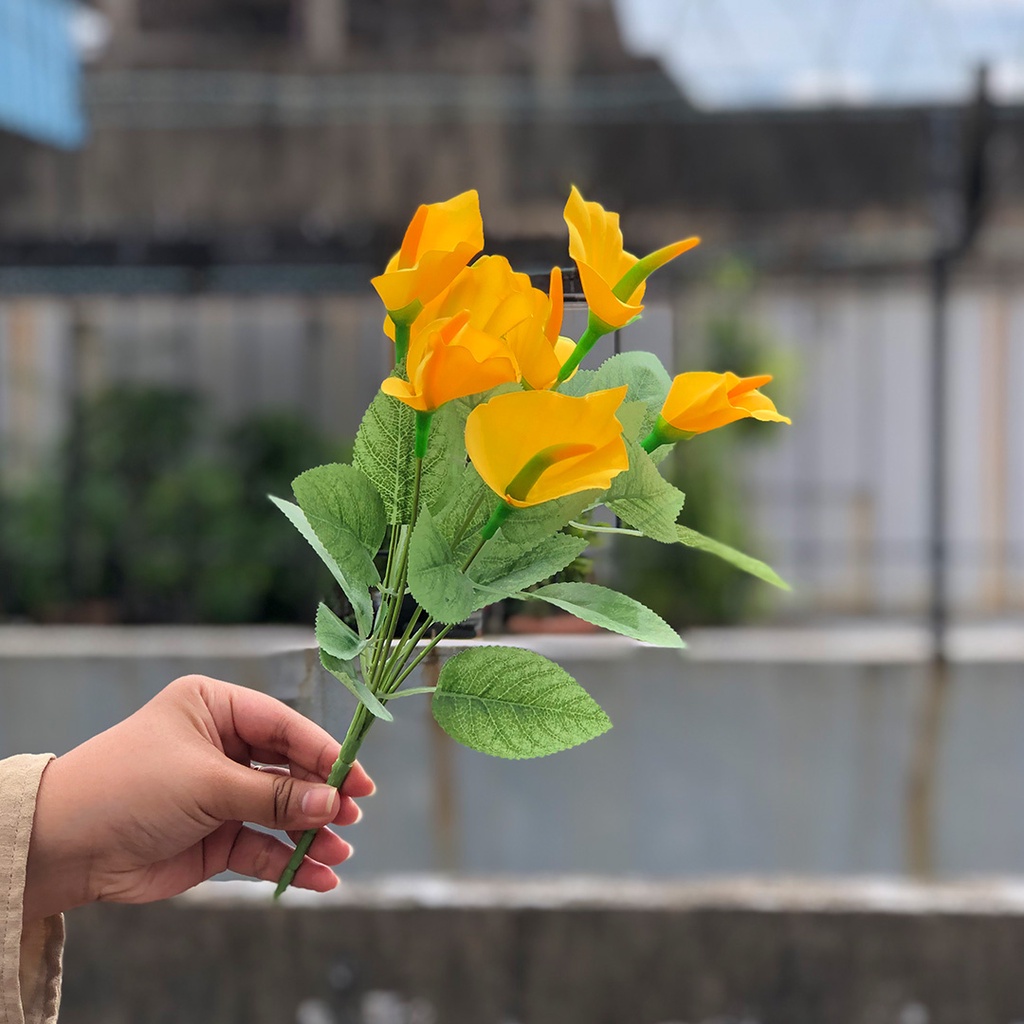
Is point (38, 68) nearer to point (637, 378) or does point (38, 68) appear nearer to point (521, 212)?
point (521, 212)

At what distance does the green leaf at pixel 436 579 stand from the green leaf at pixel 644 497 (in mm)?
55

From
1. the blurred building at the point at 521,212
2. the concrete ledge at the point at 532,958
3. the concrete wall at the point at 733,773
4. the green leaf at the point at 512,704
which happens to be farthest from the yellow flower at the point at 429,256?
the blurred building at the point at 521,212

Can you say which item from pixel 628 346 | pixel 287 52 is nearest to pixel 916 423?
pixel 287 52

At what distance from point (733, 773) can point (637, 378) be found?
1.89 meters

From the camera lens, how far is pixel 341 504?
30 centimetres

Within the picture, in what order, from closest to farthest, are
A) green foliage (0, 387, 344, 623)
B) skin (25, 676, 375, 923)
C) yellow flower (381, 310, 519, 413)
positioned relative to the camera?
yellow flower (381, 310, 519, 413) → skin (25, 676, 375, 923) → green foliage (0, 387, 344, 623)

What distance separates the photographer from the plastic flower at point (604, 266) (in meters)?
0.28

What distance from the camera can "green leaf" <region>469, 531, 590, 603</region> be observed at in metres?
0.29

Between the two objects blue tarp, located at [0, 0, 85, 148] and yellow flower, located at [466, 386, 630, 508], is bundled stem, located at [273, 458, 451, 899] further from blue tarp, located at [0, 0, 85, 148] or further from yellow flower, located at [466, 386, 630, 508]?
blue tarp, located at [0, 0, 85, 148]

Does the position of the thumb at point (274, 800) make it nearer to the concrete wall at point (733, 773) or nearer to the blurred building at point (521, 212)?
Result: the concrete wall at point (733, 773)

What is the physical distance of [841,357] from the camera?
11.4 feet

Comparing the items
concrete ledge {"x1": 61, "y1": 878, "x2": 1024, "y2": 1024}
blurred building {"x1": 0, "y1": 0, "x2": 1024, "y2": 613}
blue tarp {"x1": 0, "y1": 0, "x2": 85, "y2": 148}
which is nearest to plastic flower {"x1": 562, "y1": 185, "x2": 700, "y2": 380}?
concrete ledge {"x1": 61, "y1": 878, "x2": 1024, "y2": 1024}

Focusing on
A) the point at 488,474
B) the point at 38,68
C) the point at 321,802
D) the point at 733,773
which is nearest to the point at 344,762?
the point at 321,802

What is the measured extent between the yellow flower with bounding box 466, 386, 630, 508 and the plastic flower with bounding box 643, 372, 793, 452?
0.04 meters
